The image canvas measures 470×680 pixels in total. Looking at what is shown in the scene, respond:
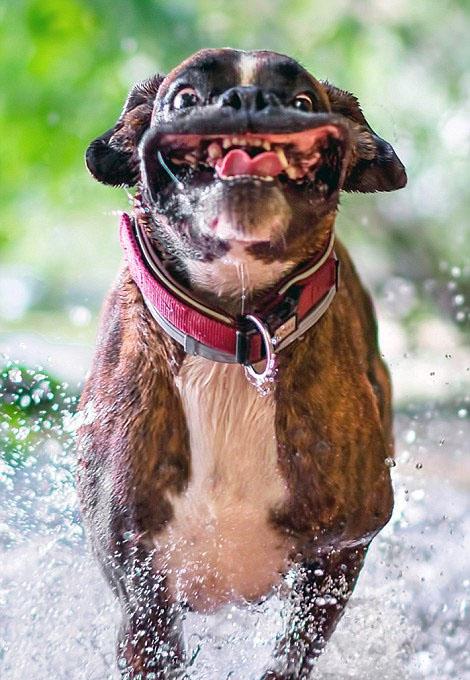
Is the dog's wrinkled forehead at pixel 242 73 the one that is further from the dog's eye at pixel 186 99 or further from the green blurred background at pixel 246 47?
the green blurred background at pixel 246 47

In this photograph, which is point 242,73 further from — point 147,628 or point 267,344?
point 147,628

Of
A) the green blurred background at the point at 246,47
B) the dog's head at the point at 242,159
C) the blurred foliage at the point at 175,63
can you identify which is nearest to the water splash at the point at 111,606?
the dog's head at the point at 242,159

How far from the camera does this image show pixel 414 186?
432cm

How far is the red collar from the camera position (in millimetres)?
1673

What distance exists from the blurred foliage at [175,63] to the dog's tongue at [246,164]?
243cm

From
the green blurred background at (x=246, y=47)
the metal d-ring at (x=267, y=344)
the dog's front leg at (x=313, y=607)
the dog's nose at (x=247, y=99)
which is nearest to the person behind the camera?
the dog's nose at (x=247, y=99)

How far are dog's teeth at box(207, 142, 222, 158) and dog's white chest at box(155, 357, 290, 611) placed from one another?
0.39 metres

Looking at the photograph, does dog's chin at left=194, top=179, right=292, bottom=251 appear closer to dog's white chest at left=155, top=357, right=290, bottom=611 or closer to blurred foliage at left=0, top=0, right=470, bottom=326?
dog's white chest at left=155, top=357, right=290, bottom=611

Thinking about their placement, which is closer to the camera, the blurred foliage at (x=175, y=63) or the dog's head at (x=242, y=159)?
the dog's head at (x=242, y=159)

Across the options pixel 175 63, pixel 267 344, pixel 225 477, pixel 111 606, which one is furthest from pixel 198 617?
pixel 175 63

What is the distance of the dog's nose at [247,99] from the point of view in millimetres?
1396

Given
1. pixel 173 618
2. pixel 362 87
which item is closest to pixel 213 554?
pixel 173 618

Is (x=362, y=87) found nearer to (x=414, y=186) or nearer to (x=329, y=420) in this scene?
(x=414, y=186)

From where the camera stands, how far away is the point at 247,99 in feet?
4.60
